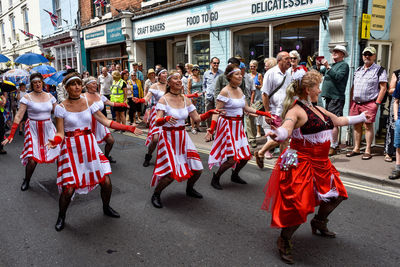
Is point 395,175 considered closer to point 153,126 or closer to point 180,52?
point 153,126

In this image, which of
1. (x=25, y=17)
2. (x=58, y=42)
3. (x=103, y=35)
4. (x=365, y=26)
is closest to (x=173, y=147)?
(x=365, y=26)

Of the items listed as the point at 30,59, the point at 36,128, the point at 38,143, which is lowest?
the point at 38,143

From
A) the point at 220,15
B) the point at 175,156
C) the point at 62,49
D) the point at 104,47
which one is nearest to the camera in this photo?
the point at 175,156

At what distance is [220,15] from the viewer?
36.6 ft

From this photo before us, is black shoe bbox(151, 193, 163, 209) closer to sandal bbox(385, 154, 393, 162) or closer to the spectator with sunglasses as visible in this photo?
the spectator with sunglasses

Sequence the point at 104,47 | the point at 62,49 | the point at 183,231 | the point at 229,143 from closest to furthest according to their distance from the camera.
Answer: the point at 183,231, the point at 229,143, the point at 104,47, the point at 62,49

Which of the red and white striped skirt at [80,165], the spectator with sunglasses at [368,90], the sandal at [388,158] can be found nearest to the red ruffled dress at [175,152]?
the red and white striped skirt at [80,165]

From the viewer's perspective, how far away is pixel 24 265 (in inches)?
129

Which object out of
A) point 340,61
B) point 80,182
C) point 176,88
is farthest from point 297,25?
point 80,182

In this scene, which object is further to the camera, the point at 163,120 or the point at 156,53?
the point at 156,53

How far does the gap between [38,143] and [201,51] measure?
792 centimetres

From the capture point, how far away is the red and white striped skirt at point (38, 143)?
5707 millimetres

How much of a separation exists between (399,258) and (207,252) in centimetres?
184

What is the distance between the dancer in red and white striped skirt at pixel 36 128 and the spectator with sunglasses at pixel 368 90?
5.79 metres
